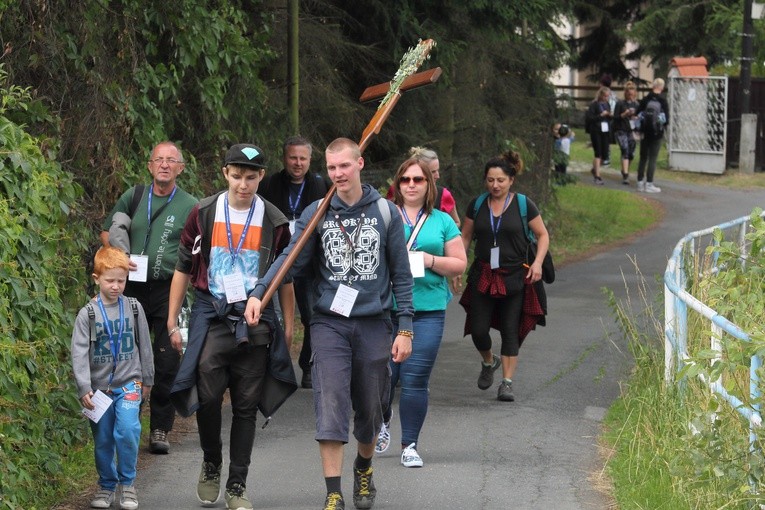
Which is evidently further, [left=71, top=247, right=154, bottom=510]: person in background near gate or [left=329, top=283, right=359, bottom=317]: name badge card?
[left=71, top=247, right=154, bottom=510]: person in background near gate

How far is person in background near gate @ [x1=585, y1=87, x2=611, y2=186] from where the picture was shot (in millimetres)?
27844

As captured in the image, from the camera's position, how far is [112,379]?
681cm

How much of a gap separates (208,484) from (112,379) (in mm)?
720

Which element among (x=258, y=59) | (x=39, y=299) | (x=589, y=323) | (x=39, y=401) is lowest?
(x=589, y=323)

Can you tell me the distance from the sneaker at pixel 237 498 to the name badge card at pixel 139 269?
5.35 feet

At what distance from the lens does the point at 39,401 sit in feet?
21.3

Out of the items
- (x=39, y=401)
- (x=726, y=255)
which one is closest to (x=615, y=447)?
(x=726, y=255)

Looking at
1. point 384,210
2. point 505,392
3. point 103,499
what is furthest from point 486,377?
point 103,499

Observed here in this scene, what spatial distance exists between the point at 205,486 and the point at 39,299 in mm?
1267

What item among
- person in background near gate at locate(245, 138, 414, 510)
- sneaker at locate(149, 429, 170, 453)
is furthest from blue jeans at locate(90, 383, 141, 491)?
sneaker at locate(149, 429, 170, 453)

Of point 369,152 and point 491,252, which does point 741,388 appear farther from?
point 369,152

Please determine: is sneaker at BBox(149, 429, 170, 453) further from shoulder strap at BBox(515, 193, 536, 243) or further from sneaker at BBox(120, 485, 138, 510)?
shoulder strap at BBox(515, 193, 536, 243)

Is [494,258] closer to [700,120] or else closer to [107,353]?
[107,353]

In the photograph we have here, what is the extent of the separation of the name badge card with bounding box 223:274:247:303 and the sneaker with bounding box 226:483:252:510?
0.93 metres
